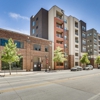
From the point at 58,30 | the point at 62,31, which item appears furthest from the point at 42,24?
the point at 62,31

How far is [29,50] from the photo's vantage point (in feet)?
96.0

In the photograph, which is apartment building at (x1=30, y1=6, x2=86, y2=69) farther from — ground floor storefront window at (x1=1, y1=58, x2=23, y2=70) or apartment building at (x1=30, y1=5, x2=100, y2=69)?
ground floor storefront window at (x1=1, y1=58, x2=23, y2=70)

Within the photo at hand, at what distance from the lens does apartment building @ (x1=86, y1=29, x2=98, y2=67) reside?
2185 inches

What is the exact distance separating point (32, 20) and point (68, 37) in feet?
60.2

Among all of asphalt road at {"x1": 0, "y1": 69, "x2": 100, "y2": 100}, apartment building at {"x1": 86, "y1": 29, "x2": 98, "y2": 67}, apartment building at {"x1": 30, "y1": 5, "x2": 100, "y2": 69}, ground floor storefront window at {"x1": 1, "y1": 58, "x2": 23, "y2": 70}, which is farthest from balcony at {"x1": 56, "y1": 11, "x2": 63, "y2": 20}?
asphalt road at {"x1": 0, "y1": 69, "x2": 100, "y2": 100}

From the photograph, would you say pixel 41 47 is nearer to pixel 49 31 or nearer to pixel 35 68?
pixel 35 68

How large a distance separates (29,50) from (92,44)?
3897 cm

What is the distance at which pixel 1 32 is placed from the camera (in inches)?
974

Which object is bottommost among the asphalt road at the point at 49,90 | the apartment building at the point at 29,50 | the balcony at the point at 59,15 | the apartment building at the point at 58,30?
the asphalt road at the point at 49,90

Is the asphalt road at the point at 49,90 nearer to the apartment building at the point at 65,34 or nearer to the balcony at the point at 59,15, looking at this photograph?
the apartment building at the point at 65,34

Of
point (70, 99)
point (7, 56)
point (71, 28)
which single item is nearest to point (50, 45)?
point (71, 28)

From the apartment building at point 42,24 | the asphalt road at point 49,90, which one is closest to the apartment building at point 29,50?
the apartment building at point 42,24

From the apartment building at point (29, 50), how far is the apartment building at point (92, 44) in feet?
101

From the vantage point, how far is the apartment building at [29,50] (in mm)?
25487
